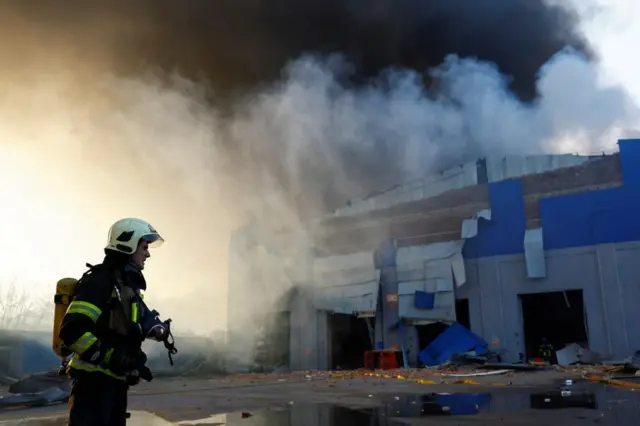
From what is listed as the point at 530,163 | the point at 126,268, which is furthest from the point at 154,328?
the point at 530,163

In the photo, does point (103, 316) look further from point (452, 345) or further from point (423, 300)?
point (423, 300)

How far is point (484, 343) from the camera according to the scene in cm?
2039

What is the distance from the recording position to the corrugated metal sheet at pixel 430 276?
70.8 feet

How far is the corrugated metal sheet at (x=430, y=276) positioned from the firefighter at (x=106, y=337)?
65.7ft

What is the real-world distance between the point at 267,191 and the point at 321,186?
2304mm

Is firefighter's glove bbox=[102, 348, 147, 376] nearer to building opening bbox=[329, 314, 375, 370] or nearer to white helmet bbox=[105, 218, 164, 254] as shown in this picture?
white helmet bbox=[105, 218, 164, 254]

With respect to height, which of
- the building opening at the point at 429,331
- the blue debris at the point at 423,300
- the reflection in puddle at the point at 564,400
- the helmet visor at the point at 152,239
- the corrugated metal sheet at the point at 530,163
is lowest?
the reflection in puddle at the point at 564,400

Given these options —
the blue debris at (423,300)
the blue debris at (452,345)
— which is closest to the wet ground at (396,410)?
the blue debris at (452,345)

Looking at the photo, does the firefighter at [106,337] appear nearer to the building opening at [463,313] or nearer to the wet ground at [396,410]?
the wet ground at [396,410]

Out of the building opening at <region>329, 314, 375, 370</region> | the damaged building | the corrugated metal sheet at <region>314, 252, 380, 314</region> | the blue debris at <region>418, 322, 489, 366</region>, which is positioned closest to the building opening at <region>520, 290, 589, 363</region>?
the damaged building

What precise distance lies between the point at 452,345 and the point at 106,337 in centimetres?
1957

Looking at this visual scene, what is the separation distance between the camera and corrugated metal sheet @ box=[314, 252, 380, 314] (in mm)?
23219

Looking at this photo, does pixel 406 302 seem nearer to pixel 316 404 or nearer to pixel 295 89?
pixel 295 89

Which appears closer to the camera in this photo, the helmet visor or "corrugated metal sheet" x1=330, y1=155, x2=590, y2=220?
the helmet visor
